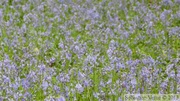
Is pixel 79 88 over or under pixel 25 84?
under

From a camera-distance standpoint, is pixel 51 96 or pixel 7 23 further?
pixel 7 23

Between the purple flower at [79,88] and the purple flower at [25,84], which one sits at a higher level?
the purple flower at [25,84]

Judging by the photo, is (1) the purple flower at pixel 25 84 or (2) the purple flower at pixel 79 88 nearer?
(2) the purple flower at pixel 79 88

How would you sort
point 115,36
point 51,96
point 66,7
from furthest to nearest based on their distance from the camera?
point 66,7 < point 115,36 < point 51,96

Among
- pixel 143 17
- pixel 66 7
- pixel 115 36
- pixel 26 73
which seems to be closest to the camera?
pixel 26 73

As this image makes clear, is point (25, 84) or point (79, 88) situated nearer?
point (79, 88)

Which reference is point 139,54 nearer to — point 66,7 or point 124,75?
point 124,75

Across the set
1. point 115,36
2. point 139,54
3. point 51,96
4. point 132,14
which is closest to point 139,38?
point 115,36

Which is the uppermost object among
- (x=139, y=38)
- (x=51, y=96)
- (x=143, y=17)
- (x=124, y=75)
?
(x=143, y=17)

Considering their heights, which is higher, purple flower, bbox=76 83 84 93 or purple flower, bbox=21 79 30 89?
purple flower, bbox=21 79 30 89

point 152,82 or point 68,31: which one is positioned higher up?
point 68,31

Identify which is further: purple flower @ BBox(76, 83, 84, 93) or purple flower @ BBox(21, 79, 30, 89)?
purple flower @ BBox(21, 79, 30, 89)
